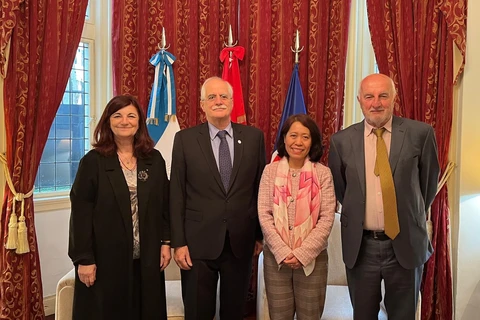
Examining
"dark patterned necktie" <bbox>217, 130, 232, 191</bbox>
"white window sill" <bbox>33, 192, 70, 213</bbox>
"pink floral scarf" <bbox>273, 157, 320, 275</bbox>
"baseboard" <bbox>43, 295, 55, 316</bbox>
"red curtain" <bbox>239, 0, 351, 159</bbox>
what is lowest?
"baseboard" <bbox>43, 295, 55, 316</bbox>

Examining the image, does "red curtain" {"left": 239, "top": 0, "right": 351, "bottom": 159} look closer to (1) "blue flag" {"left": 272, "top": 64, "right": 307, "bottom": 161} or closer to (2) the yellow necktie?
(1) "blue flag" {"left": 272, "top": 64, "right": 307, "bottom": 161}

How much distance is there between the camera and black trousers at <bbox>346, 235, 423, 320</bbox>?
2.05 m

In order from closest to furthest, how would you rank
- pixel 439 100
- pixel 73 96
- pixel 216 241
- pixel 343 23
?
pixel 216 241, pixel 439 100, pixel 343 23, pixel 73 96

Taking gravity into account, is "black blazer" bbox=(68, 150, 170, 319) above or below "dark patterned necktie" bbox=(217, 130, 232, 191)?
below

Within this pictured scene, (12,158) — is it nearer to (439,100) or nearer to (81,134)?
(81,134)

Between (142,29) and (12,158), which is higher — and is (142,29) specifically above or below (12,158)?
above

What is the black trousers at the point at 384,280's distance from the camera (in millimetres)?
2055

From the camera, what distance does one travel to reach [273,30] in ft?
11.0

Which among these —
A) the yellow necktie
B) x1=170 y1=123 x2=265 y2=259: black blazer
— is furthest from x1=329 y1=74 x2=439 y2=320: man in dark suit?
x1=170 y1=123 x2=265 y2=259: black blazer

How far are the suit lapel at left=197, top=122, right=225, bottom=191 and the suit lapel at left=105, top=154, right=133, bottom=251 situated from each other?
16.1 inches

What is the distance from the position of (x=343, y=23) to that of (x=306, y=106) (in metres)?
0.65

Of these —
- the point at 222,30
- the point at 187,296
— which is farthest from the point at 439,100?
the point at 187,296

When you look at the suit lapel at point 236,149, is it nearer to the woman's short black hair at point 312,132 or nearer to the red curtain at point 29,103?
the woman's short black hair at point 312,132

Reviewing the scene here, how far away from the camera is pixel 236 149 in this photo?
223cm
